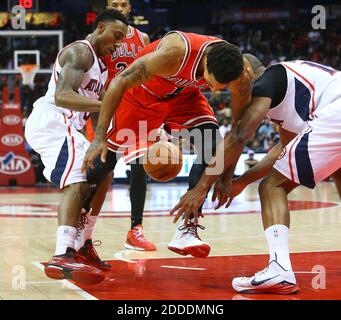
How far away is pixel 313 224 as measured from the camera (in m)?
7.89

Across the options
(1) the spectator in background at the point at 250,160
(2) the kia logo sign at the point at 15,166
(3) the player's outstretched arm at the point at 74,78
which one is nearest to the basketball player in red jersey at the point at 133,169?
(3) the player's outstretched arm at the point at 74,78

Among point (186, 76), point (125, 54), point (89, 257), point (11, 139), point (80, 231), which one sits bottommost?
point (89, 257)

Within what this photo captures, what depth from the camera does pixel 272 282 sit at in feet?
13.4

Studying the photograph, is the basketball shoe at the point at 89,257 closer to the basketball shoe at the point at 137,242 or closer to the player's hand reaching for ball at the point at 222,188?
the basketball shoe at the point at 137,242

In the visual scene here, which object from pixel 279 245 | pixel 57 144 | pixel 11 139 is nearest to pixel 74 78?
pixel 57 144

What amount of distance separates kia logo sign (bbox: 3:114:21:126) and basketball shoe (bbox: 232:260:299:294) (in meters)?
11.2

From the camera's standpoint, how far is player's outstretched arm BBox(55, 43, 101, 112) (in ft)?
15.4

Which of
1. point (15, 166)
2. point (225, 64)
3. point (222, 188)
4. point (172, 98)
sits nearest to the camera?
point (225, 64)

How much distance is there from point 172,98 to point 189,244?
110 cm

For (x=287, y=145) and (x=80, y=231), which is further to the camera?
(x=80, y=231)

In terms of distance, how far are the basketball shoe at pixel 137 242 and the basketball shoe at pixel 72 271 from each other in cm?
178

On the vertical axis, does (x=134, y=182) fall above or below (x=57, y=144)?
above

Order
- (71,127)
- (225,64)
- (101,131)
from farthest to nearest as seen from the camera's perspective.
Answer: (71,127) → (101,131) → (225,64)

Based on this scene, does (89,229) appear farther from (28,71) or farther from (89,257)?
(28,71)
